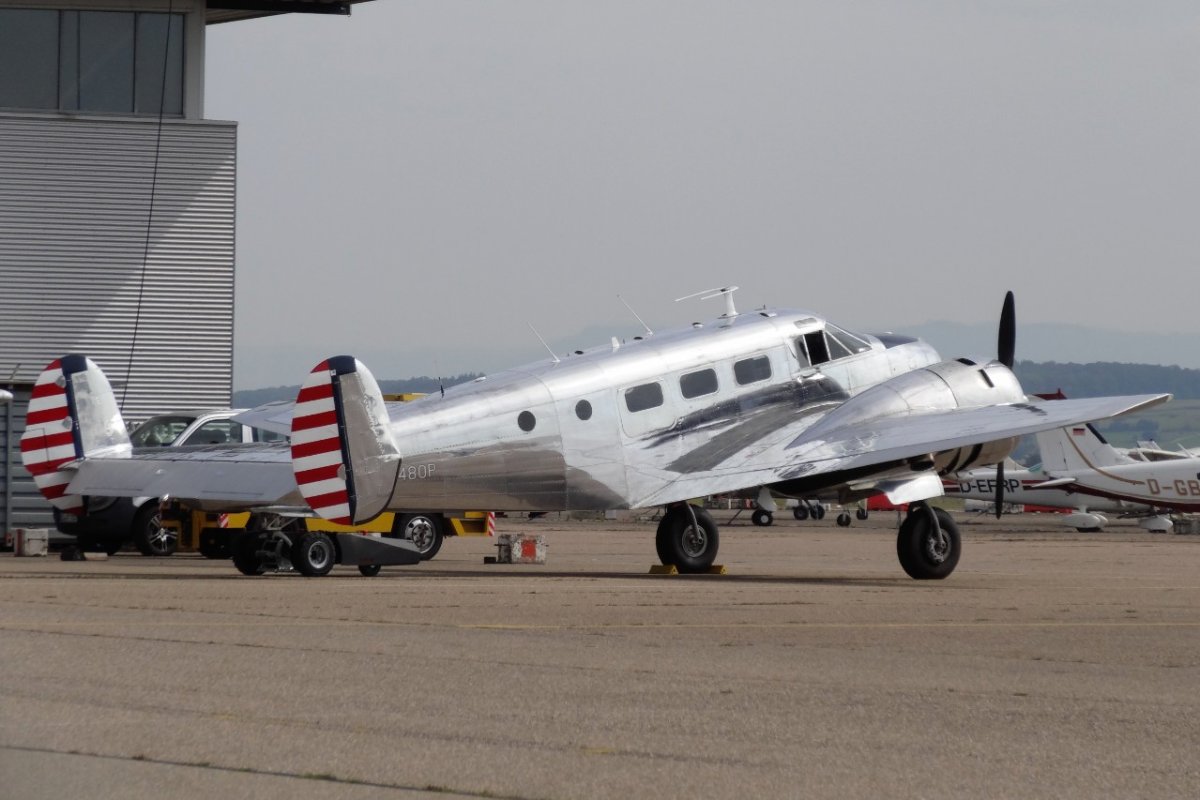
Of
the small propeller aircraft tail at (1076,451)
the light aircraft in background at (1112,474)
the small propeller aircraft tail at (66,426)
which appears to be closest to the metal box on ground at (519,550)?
→ the small propeller aircraft tail at (66,426)

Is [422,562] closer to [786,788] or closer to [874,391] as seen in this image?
[874,391]

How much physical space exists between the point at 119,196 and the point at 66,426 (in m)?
23.5

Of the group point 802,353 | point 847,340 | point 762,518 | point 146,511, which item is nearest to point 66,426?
point 146,511

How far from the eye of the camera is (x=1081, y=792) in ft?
24.8

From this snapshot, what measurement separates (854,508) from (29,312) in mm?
69986

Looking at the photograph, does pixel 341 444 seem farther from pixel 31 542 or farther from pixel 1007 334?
pixel 31 542

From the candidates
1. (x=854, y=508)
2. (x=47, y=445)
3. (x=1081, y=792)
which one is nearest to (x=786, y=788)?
(x=1081, y=792)

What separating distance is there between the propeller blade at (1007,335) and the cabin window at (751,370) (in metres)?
4.35

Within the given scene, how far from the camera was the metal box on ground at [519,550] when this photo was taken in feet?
97.0

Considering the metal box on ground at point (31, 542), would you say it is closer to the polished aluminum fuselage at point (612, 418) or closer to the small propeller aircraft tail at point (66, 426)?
the small propeller aircraft tail at point (66, 426)

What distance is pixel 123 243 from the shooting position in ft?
146

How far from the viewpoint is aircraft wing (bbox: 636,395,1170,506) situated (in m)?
22.3

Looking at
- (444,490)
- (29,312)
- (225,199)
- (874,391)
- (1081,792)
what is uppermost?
(225,199)

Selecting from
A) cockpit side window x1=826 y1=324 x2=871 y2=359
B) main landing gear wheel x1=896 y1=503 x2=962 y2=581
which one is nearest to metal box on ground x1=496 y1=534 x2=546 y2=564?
cockpit side window x1=826 y1=324 x2=871 y2=359
